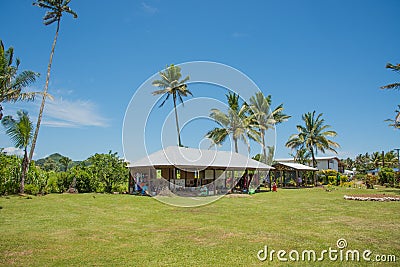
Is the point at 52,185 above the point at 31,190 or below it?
above

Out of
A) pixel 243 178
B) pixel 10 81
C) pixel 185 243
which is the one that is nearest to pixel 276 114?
pixel 243 178

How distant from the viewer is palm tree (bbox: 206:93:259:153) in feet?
103

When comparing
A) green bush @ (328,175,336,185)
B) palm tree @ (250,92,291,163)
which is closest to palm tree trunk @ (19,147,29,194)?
palm tree @ (250,92,291,163)

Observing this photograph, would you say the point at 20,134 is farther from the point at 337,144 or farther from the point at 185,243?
the point at 337,144

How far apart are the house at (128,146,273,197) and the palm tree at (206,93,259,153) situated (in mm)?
6894

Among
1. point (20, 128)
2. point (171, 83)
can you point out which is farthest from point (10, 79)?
point (171, 83)

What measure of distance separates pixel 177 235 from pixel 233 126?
2476cm

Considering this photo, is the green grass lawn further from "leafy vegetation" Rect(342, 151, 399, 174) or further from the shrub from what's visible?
"leafy vegetation" Rect(342, 151, 399, 174)

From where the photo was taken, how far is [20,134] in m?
17.1

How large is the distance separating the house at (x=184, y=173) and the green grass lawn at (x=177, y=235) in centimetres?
767

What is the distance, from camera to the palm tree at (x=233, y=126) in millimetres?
31312

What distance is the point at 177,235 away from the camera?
7867 millimetres

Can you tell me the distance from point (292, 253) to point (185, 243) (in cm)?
246

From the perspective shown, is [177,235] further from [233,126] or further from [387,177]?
[387,177]
